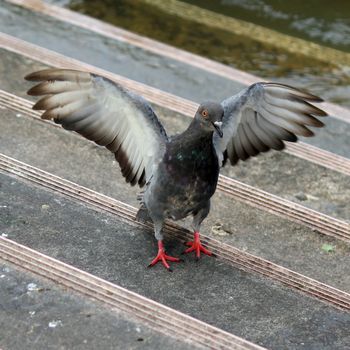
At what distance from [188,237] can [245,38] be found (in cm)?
434

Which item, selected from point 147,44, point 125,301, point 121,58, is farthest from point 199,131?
point 147,44

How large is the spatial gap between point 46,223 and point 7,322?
45.3 inches

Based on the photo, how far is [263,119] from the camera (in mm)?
5539

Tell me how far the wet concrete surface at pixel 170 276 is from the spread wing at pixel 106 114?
470 mm

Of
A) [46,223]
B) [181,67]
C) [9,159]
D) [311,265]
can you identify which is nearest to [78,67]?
[181,67]

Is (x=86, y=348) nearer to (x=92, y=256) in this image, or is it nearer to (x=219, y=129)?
(x=92, y=256)

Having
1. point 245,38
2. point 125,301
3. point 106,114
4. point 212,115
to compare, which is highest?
point 212,115

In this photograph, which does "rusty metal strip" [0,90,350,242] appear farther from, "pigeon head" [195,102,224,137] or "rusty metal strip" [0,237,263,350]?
"rusty metal strip" [0,237,263,350]

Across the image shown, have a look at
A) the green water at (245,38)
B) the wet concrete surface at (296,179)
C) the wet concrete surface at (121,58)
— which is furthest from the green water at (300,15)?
the wet concrete surface at (296,179)

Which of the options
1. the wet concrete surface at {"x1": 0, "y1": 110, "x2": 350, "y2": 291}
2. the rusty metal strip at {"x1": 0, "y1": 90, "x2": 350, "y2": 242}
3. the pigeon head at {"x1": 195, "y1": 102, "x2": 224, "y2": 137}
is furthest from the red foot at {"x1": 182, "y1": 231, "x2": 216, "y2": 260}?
the pigeon head at {"x1": 195, "y1": 102, "x2": 224, "y2": 137}

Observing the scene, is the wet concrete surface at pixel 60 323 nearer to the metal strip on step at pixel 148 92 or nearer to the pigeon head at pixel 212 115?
the pigeon head at pixel 212 115

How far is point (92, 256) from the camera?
512 cm

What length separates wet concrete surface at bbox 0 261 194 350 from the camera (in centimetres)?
423

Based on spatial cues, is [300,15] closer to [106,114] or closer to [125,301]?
[106,114]
